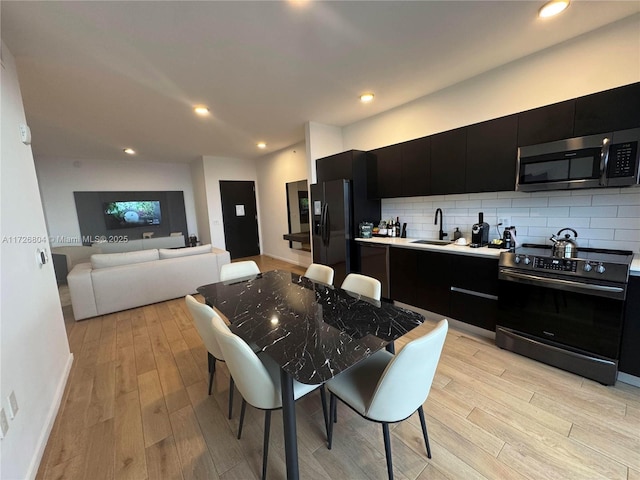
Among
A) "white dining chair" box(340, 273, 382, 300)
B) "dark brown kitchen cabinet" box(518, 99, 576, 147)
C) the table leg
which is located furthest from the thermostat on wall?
"dark brown kitchen cabinet" box(518, 99, 576, 147)

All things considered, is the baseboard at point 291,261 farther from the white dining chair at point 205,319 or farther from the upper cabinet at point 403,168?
the white dining chair at point 205,319

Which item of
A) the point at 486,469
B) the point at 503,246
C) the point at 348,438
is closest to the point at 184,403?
the point at 348,438

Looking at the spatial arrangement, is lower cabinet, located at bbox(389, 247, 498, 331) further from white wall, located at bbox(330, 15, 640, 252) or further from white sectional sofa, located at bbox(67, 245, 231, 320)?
white sectional sofa, located at bbox(67, 245, 231, 320)

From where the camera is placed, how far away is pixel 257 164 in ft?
21.7

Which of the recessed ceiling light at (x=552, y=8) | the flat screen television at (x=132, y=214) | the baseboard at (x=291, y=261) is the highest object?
the recessed ceiling light at (x=552, y=8)

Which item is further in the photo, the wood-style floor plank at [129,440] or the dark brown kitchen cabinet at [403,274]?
the dark brown kitchen cabinet at [403,274]

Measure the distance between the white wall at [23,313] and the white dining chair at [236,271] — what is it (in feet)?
4.03

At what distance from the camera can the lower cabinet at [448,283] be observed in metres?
Answer: 2.40

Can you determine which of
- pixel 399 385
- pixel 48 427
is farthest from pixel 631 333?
pixel 48 427

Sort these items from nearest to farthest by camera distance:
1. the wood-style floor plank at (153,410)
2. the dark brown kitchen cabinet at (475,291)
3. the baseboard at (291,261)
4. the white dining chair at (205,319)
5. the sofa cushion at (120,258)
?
1. the white dining chair at (205,319)
2. the wood-style floor plank at (153,410)
3. the dark brown kitchen cabinet at (475,291)
4. the sofa cushion at (120,258)
5. the baseboard at (291,261)

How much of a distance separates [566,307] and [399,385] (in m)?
1.78

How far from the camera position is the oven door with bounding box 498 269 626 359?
1802 mm

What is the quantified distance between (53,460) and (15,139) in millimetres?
2064

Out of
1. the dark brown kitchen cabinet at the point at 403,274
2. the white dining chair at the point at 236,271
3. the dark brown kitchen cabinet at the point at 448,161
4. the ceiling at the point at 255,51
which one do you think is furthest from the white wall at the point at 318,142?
the white dining chair at the point at 236,271
